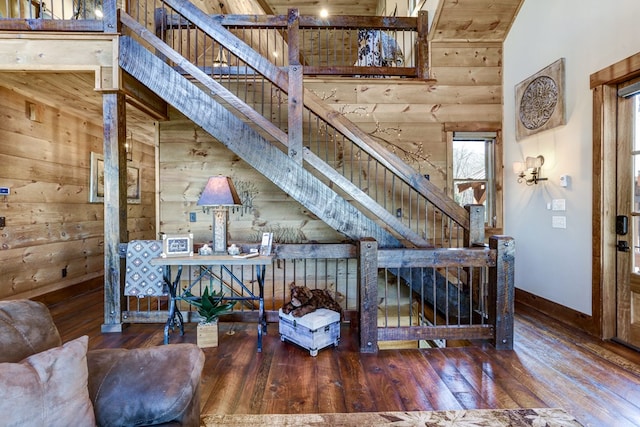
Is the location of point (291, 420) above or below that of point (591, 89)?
below

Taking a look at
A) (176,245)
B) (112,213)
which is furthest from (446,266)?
(112,213)

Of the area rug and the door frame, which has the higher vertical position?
the door frame

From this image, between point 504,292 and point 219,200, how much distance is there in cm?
255

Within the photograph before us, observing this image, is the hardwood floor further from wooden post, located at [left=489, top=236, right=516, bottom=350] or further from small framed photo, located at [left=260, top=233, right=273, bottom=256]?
small framed photo, located at [left=260, top=233, right=273, bottom=256]

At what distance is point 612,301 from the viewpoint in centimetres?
292

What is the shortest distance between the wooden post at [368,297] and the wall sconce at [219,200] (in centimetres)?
120

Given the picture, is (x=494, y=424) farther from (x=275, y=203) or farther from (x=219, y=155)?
(x=219, y=155)

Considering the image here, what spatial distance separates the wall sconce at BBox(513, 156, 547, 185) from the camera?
12.1 feet

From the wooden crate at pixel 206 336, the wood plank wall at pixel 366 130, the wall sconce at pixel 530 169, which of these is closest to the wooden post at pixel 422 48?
the wood plank wall at pixel 366 130

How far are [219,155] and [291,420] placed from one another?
335cm

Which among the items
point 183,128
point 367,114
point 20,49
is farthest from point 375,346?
point 20,49

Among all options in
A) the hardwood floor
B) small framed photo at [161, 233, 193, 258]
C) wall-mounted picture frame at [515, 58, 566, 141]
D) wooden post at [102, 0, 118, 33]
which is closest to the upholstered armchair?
the hardwood floor

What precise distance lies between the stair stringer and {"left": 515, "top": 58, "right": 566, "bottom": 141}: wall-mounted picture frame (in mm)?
2322

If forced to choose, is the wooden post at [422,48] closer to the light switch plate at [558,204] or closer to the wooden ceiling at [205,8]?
the wooden ceiling at [205,8]
